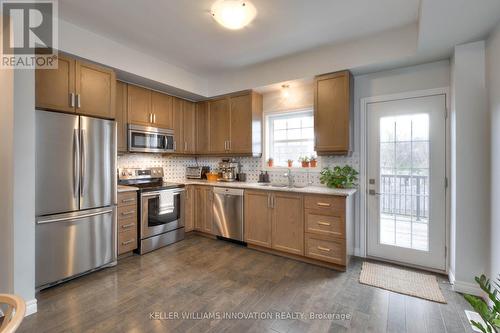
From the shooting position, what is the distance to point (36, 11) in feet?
7.50

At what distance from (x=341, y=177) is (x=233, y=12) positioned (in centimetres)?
230

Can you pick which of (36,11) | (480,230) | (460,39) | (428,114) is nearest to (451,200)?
(480,230)

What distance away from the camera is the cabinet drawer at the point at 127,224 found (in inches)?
122

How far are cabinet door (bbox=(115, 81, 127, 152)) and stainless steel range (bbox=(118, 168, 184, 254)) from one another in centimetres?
46

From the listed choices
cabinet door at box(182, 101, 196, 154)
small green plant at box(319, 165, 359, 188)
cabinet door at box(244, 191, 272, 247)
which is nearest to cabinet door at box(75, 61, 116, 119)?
cabinet door at box(182, 101, 196, 154)

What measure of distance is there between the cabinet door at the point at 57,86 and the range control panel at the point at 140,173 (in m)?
1.25

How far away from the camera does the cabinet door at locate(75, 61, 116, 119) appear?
2.66m

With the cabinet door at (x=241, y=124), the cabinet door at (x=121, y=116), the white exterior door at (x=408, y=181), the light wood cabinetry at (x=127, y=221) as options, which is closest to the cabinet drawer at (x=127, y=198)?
the light wood cabinetry at (x=127, y=221)

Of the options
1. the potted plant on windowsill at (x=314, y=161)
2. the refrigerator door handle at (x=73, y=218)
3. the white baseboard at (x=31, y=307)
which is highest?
the potted plant on windowsill at (x=314, y=161)

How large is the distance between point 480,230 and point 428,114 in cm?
135

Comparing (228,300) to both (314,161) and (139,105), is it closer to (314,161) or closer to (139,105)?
(314,161)

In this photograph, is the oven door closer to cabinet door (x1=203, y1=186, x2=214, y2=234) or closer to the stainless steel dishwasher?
cabinet door (x1=203, y1=186, x2=214, y2=234)

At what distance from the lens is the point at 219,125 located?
430 cm

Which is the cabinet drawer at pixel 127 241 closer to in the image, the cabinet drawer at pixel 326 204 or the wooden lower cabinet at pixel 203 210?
the wooden lower cabinet at pixel 203 210
